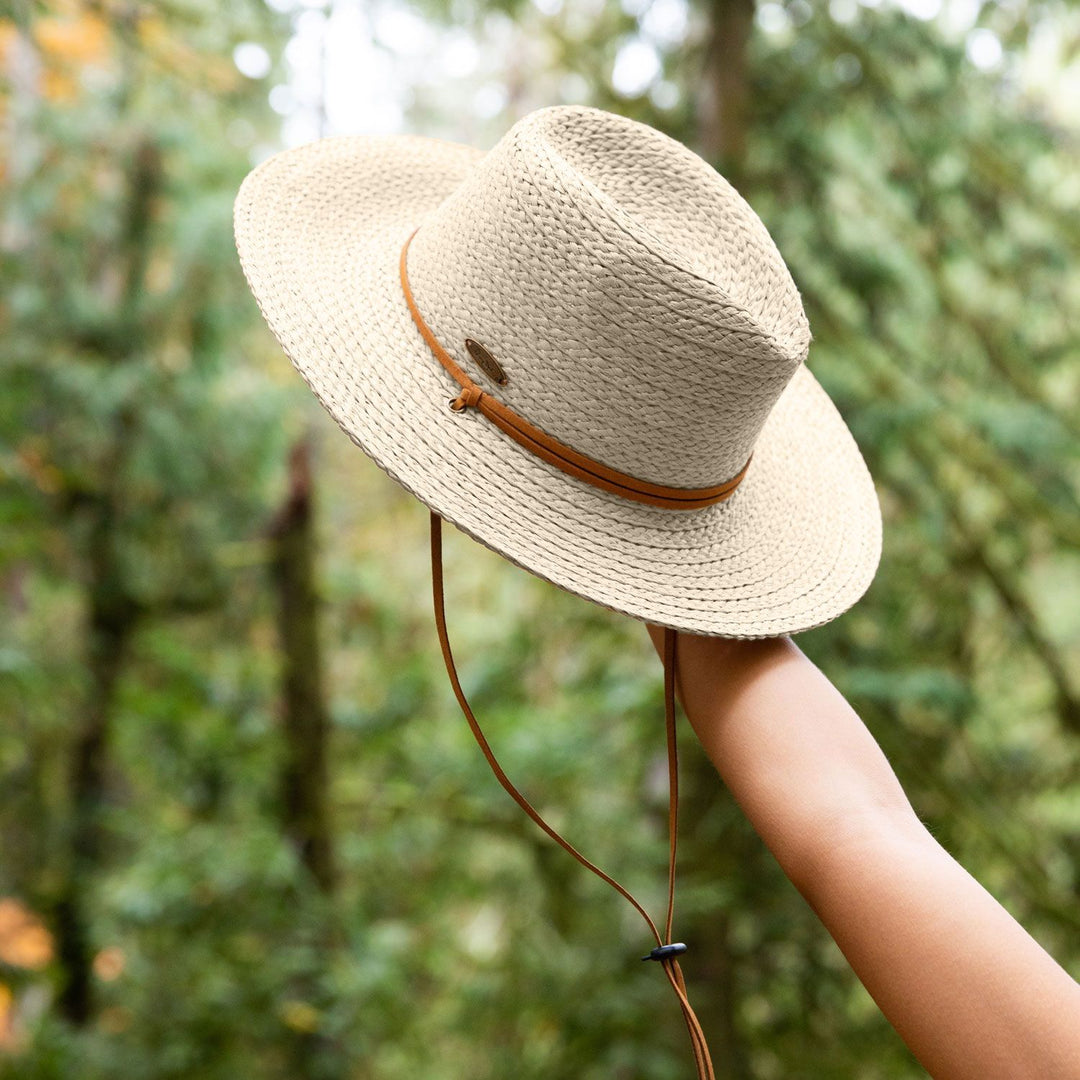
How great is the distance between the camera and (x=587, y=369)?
0.98m

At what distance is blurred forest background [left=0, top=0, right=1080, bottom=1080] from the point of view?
9.18 ft

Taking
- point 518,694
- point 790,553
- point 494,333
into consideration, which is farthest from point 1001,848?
point 494,333

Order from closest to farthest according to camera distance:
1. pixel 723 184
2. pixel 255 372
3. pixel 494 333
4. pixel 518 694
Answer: pixel 494 333 → pixel 723 184 → pixel 518 694 → pixel 255 372

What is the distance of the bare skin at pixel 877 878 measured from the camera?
0.68m

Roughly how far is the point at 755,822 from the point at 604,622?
2.31 meters

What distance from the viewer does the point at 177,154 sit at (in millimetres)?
4223

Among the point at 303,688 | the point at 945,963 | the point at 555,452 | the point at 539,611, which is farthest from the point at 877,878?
the point at 303,688

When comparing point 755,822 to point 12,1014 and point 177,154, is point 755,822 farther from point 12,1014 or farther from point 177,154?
point 12,1014

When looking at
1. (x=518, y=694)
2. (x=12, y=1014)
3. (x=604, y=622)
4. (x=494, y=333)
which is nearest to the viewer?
(x=494, y=333)

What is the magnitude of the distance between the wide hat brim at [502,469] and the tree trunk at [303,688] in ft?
7.55

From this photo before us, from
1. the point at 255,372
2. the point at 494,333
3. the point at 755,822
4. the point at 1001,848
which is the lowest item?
the point at 255,372

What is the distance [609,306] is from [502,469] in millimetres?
187

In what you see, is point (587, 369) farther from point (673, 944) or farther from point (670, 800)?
point (673, 944)

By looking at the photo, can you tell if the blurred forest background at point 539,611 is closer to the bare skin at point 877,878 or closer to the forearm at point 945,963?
the bare skin at point 877,878
